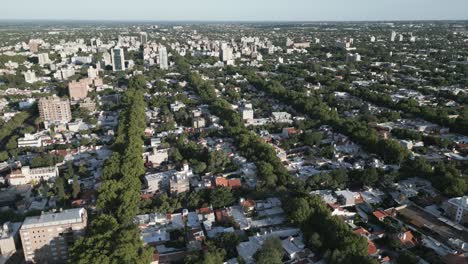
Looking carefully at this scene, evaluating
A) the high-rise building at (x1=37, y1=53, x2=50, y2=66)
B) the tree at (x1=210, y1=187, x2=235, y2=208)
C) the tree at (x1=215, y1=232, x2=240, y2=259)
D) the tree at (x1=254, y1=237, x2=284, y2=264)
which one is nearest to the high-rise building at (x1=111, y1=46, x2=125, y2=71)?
the high-rise building at (x1=37, y1=53, x2=50, y2=66)

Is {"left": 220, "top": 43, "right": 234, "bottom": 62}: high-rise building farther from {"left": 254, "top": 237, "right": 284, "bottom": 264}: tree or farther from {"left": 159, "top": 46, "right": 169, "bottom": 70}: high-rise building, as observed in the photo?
{"left": 254, "top": 237, "right": 284, "bottom": 264}: tree

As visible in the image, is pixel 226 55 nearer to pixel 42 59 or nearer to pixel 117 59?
pixel 117 59

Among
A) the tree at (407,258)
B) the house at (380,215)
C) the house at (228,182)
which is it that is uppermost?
the house at (228,182)

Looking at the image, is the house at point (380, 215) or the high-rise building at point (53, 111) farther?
the high-rise building at point (53, 111)

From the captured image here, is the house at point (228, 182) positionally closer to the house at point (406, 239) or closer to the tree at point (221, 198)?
the tree at point (221, 198)

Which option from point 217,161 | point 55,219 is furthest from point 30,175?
point 217,161

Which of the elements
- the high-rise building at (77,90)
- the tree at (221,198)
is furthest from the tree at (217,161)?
the high-rise building at (77,90)

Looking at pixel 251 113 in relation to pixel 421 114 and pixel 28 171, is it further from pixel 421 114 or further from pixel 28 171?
pixel 28 171
